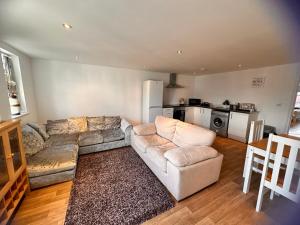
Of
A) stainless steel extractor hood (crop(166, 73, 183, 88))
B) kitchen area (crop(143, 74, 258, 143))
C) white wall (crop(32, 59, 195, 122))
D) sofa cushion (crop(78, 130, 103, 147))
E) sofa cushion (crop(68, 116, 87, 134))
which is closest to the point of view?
sofa cushion (crop(78, 130, 103, 147))

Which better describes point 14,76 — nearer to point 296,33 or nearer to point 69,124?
point 69,124

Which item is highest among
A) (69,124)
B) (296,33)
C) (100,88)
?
(296,33)

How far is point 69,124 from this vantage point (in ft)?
11.0

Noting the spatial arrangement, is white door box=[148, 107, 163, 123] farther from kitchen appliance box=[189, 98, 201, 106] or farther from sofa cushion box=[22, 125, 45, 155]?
sofa cushion box=[22, 125, 45, 155]

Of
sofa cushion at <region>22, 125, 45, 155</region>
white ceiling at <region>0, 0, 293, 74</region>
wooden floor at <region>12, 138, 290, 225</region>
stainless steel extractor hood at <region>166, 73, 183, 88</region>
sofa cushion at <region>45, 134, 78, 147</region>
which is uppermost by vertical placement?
white ceiling at <region>0, 0, 293, 74</region>

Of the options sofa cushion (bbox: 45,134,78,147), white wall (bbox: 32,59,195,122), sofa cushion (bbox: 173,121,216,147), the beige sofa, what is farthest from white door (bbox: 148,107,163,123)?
sofa cushion (bbox: 45,134,78,147)

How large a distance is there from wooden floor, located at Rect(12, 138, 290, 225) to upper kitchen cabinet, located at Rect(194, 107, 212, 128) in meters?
2.89

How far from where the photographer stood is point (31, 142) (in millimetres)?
2277

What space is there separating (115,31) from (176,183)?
218 cm

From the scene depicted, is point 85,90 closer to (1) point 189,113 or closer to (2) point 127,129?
(2) point 127,129

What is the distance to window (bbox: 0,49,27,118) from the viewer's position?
252cm

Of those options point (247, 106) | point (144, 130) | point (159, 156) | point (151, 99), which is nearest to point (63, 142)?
point (144, 130)

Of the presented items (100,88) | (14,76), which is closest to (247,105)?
(100,88)

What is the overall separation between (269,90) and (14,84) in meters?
6.41
